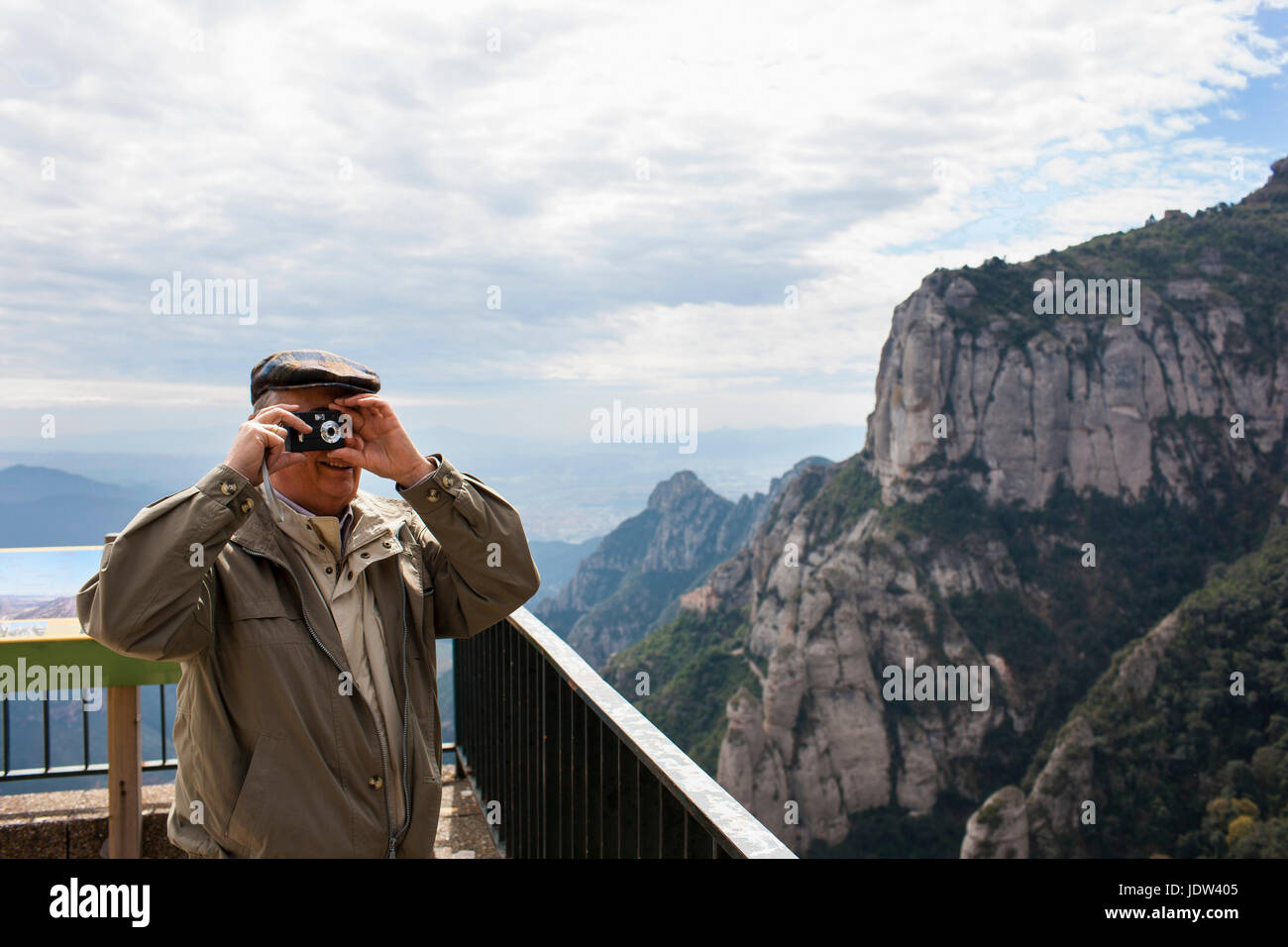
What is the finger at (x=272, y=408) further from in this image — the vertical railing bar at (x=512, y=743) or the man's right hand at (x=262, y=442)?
the vertical railing bar at (x=512, y=743)

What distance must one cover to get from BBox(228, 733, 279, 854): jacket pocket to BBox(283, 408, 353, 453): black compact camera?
677 mm

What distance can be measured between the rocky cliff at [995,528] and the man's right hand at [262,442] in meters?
57.8

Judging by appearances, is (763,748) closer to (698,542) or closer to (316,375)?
(316,375)

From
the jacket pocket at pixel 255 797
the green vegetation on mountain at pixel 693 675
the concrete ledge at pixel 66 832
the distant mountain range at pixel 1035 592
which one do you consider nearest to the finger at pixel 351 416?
the jacket pocket at pixel 255 797

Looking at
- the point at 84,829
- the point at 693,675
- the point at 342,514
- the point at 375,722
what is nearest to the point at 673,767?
the point at 375,722

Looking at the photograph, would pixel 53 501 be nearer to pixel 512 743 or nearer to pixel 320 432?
pixel 512 743

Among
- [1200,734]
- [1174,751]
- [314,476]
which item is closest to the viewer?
[314,476]

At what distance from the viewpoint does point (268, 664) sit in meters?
1.94

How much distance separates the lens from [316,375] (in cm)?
215

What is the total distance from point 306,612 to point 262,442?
409 millimetres

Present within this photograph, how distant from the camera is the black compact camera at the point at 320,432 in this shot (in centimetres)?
207

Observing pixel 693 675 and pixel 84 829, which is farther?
pixel 693 675
